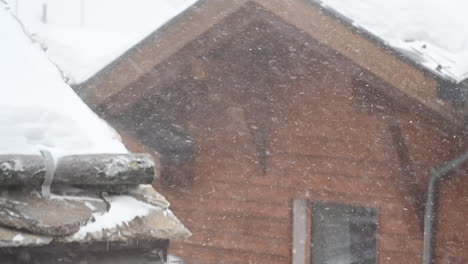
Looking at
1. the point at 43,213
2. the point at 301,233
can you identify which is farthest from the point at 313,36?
the point at 43,213

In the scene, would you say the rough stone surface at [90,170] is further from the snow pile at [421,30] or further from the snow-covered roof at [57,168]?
the snow pile at [421,30]

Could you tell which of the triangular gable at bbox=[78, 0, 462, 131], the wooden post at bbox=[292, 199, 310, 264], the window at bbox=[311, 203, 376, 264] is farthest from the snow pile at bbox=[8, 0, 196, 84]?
the window at bbox=[311, 203, 376, 264]

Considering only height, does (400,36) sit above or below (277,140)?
above

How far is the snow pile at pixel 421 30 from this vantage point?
605 centimetres

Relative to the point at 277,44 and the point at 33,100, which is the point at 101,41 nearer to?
the point at 277,44

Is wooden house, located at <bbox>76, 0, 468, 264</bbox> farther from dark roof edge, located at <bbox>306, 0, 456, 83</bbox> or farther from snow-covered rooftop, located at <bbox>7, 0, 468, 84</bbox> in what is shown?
snow-covered rooftop, located at <bbox>7, 0, 468, 84</bbox>

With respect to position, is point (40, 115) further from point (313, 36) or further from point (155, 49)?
point (313, 36)

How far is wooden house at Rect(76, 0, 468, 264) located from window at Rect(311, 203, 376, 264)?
11 mm

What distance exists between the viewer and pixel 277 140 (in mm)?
6906

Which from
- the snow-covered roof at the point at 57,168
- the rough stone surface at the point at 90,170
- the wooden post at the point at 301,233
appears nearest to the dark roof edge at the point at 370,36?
the wooden post at the point at 301,233

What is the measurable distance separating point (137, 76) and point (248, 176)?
167 cm

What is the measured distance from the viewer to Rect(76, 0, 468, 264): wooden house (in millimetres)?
6566

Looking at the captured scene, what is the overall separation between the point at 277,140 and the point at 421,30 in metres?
2.06

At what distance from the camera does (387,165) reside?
6773 millimetres
